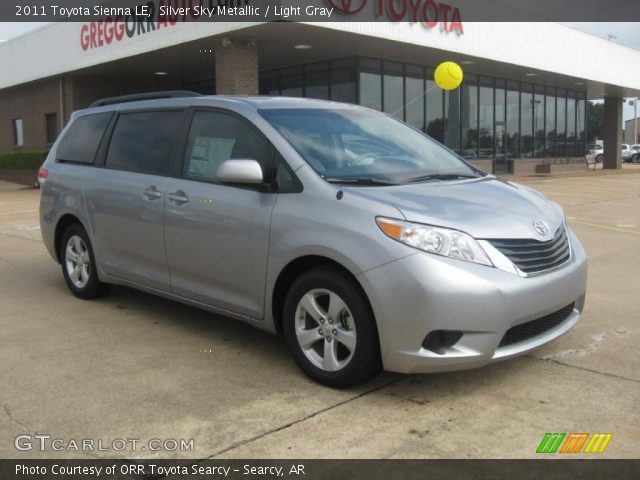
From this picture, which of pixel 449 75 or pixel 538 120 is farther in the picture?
pixel 538 120

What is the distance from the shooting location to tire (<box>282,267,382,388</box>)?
364cm

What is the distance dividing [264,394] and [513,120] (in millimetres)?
26449

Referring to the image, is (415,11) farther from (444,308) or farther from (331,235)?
(444,308)

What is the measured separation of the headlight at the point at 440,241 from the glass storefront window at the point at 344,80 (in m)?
17.7

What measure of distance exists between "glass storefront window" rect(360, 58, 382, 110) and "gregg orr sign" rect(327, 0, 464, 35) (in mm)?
2866

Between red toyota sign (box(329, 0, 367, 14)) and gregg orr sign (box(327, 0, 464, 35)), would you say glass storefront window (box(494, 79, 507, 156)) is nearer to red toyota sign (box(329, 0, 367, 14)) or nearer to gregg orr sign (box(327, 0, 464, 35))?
gregg orr sign (box(327, 0, 464, 35))

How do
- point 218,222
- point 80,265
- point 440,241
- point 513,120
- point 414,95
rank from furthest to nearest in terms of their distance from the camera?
point 513,120 → point 414,95 → point 80,265 → point 218,222 → point 440,241

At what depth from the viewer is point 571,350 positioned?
4.48 metres

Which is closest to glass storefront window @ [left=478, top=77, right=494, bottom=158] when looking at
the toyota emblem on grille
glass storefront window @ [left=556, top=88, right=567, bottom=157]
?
glass storefront window @ [left=556, top=88, right=567, bottom=157]

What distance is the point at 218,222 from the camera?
443 centimetres
